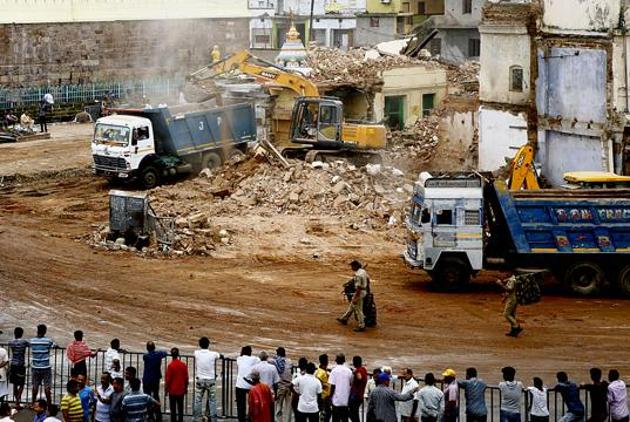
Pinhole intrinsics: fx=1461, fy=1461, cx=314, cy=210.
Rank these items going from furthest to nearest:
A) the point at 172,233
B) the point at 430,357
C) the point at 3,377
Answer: the point at 172,233 → the point at 430,357 → the point at 3,377

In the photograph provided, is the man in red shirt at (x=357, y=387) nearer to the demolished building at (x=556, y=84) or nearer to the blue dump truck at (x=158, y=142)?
the demolished building at (x=556, y=84)

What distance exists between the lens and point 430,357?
86.4 feet

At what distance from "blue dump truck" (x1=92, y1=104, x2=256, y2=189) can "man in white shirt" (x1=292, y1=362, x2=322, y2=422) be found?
2372 cm

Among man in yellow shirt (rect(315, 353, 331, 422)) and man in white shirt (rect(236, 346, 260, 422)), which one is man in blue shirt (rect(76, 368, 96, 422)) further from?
man in yellow shirt (rect(315, 353, 331, 422))

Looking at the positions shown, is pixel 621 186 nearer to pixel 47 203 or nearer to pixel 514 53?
pixel 514 53

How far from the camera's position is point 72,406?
19828mm

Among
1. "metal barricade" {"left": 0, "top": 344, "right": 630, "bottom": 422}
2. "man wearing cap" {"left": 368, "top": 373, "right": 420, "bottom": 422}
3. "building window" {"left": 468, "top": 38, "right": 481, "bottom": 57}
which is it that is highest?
"building window" {"left": 468, "top": 38, "right": 481, "bottom": 57}

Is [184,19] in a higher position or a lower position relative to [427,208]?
higher

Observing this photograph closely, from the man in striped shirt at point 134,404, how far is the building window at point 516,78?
86.1 ft

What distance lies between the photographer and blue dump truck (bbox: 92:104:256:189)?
43594 mm

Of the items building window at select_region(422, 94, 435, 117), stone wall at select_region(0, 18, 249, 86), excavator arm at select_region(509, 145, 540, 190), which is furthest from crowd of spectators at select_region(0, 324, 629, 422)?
stone wall at select_region(0, 18, 249, 86)

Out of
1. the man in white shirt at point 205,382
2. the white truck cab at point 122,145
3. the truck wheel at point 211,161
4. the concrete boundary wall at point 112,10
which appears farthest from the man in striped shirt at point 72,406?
the concrete boundary wall at point 112,10

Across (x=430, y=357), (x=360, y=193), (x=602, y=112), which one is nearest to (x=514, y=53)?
(x=602, y=112)

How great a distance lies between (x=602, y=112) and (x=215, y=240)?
11.8m
